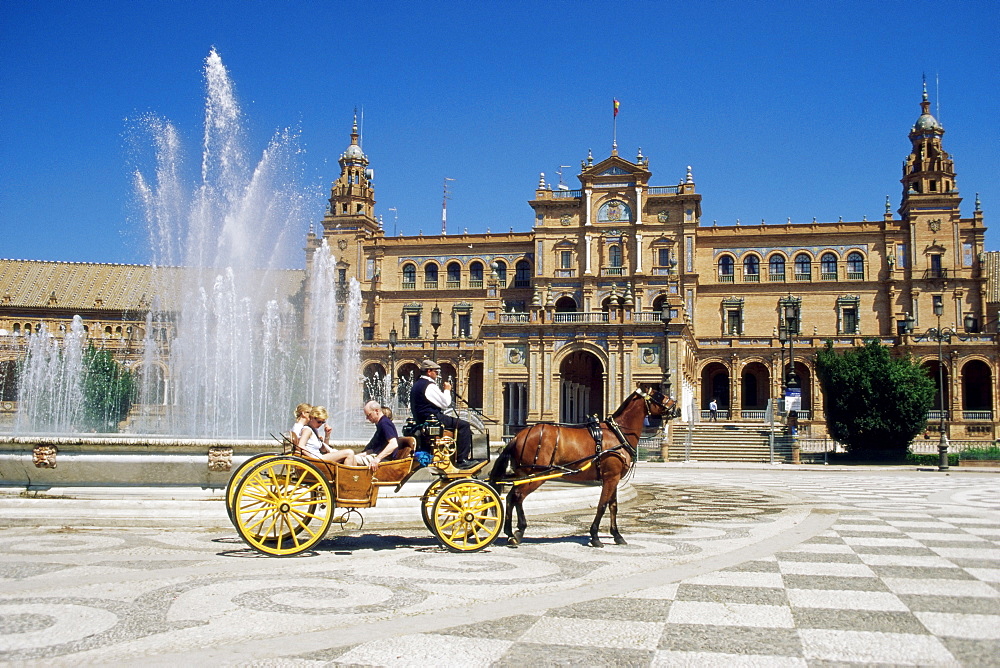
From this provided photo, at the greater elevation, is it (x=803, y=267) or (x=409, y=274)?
(x=409, y=274)

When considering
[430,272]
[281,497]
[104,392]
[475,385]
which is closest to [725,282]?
[475,385]

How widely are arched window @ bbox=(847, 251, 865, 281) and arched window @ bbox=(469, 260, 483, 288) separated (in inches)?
1042

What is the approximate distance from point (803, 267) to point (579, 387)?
22495 mm

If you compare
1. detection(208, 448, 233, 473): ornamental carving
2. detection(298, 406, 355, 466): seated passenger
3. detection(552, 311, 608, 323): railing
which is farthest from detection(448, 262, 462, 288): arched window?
detection(298, 406, 355, 466): seated passenger

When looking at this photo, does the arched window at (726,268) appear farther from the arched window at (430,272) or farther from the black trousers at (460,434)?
the black trousers at (460,434)

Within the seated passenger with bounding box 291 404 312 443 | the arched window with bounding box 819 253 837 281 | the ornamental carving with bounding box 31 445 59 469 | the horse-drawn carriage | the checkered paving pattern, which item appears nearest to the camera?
the checkered paving pattern

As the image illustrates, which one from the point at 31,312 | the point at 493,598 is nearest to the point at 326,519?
the point at 493,598

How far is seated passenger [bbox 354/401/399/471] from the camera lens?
8.95 metres

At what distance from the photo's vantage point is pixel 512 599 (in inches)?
258

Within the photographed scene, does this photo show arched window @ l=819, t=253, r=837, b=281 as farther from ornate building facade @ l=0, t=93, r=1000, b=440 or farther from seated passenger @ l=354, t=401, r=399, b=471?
seated passenger @ l=354, t=401, r=399, b=471

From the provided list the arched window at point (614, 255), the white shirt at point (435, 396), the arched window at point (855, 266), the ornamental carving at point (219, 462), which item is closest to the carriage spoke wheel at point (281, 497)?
the white shirt at point (435, 396)

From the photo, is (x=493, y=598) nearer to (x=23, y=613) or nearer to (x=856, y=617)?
(x=856, y=617)

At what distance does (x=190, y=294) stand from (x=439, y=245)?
3876 cm

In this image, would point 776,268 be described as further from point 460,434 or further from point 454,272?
point 460,434
